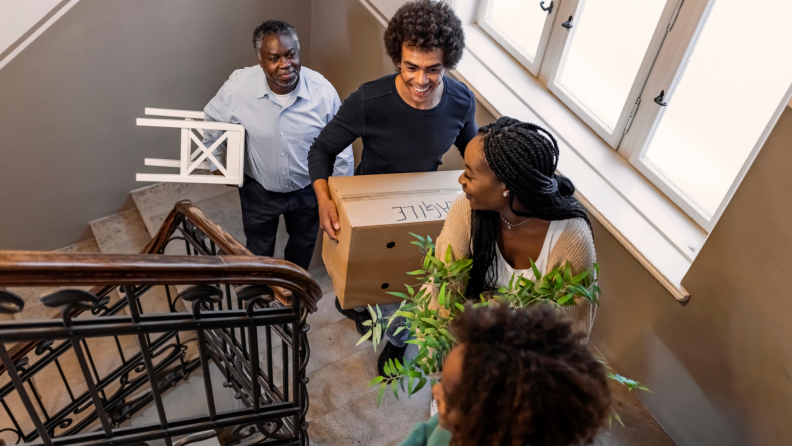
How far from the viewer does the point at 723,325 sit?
1888mm

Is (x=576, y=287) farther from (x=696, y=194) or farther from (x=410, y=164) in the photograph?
(x=696, y=194)

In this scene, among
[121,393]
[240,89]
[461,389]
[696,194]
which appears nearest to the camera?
[461,389]

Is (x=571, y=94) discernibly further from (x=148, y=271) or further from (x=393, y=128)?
(x=148, y=271)

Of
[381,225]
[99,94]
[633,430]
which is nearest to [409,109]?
[381,225]

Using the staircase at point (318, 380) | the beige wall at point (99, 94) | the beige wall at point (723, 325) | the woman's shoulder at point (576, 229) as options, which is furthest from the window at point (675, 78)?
the beige wall at point (99, 94)

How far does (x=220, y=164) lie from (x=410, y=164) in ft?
2.97

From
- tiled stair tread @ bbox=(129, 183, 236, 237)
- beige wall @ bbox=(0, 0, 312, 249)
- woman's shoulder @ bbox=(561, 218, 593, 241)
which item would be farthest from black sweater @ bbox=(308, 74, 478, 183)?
tiled stair tread @ bbox=(129, 183, 236, 237)

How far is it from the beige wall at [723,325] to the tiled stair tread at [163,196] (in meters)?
2.63

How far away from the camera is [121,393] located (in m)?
2.61

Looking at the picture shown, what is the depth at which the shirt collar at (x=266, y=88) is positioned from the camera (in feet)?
7.90

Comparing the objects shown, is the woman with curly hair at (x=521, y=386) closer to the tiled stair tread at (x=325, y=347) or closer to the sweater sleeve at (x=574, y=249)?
the sweater sleeve at (x=574, y=249)

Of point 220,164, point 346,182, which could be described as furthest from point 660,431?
point 220,164

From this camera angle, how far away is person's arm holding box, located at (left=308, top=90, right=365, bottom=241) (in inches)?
79.7

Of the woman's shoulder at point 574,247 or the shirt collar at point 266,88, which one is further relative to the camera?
the shirt collar at point 266,88
